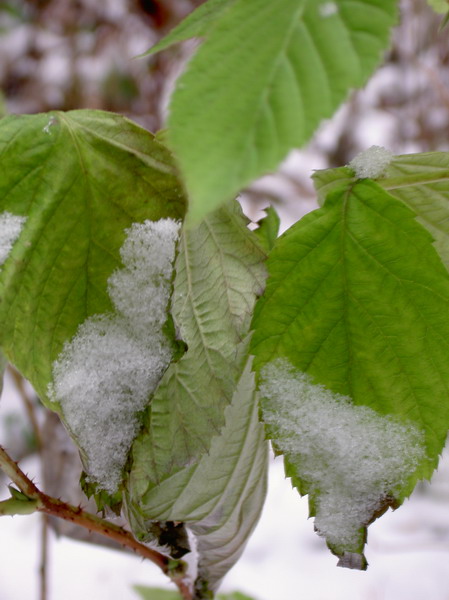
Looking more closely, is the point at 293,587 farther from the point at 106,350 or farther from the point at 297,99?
the point at 297,99

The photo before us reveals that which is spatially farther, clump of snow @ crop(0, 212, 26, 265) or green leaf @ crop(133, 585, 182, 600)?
green leaf @ crop(133, 585, 182, 600)

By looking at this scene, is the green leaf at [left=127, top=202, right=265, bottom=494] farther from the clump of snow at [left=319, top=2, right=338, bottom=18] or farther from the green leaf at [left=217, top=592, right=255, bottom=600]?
the green leaf at [left=217, top=592, right=255, bottom=600]

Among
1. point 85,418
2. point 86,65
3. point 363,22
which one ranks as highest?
point 86,65

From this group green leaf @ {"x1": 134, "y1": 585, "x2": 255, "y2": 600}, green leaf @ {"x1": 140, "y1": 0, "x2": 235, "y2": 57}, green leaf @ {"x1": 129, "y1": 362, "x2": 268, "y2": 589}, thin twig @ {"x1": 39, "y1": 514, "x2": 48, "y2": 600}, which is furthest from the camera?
green leaf @ {"x1": 134, "y1": 585, "x2": 255, "y2": 600}

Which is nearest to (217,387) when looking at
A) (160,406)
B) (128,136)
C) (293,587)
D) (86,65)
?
(160,406)

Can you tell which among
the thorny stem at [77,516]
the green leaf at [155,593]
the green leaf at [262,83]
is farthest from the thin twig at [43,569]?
the green leaf at [262,83]

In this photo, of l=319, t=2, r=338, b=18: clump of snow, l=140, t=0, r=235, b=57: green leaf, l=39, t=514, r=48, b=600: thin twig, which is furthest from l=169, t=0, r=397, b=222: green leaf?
l=39, t=514, r=48, b=600: thin twig

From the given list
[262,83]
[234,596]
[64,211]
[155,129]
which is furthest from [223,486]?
[155,129]
